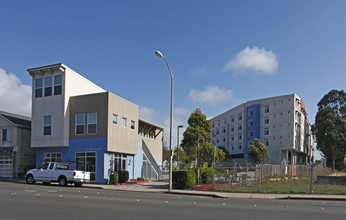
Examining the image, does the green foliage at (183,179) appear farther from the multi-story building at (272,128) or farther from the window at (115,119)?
the multi-story building at (272,128)

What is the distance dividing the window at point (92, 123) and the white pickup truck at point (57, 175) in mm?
4614

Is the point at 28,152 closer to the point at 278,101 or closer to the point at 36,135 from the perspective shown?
the point at 36,135

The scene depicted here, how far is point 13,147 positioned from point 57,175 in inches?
373

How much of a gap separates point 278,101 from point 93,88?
48340 millimetres

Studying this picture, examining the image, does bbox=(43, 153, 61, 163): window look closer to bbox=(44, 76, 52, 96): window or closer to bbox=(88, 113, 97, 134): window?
bbox=(88, 113, 97, 134): window

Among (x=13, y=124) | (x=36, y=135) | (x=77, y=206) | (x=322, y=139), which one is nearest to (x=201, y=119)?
(x=36, y=135)

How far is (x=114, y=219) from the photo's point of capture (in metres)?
9.19

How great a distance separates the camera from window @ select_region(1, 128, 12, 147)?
1236 inches

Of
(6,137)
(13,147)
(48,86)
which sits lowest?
(13,147)

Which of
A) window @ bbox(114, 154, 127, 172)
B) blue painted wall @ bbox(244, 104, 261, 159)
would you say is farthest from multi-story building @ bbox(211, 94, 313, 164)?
window @ bbox(114, 154, 127, 172)

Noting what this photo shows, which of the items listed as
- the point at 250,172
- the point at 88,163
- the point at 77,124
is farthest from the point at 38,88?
the point at 250,172

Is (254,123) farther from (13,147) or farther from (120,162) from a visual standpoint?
(13,147)

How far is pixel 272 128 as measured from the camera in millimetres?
70312

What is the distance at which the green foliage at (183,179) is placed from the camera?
72.1 feet
